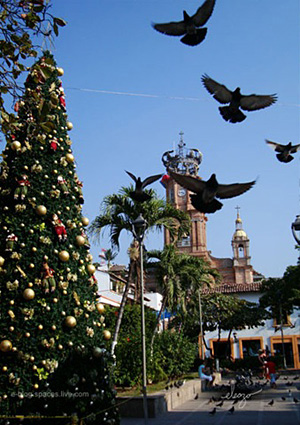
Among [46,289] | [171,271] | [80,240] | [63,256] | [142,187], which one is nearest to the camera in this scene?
[46,289]

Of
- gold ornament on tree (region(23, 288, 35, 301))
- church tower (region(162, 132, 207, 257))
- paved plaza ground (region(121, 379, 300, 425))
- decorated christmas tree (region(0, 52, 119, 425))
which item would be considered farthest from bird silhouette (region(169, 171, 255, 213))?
church tower (region(162, 132, 207, 257))

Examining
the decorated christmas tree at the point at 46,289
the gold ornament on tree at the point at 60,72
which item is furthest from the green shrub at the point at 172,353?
the gold ornament on tree at the point at 60,72

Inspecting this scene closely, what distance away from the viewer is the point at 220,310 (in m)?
32.3

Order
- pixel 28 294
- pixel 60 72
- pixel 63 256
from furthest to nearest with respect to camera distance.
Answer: pixel 60 72
pixel 63 256
pixel 28 294

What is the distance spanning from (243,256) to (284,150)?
65365mm

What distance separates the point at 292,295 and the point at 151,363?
1543cm

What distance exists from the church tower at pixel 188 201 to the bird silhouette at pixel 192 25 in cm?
5956

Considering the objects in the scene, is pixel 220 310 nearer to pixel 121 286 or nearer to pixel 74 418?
pixel 121 286

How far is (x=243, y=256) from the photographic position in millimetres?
70562

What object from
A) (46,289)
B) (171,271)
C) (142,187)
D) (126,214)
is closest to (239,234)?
(171,271)

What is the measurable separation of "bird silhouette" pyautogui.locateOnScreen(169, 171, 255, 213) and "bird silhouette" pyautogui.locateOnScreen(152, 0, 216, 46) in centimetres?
163

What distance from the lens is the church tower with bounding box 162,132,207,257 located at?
67125 millimetres

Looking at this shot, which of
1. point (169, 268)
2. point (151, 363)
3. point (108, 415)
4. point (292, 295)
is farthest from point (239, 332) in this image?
point (108, 415)

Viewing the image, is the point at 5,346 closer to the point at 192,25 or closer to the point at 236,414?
the point at 192,25
